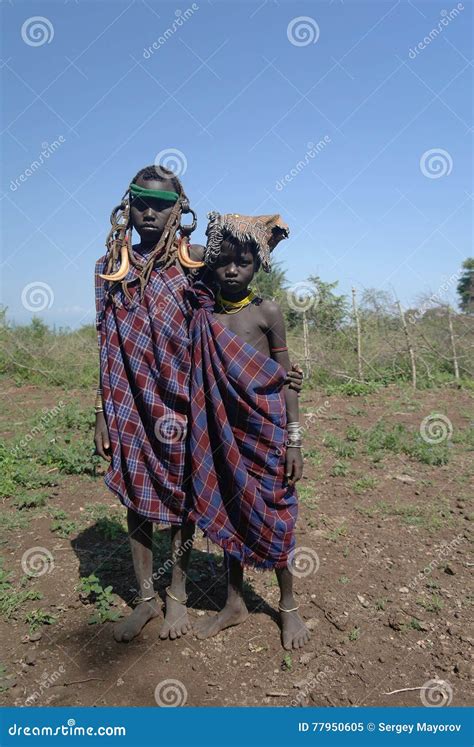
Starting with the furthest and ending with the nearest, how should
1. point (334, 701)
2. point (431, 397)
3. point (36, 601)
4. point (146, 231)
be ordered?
point (431, 397), point (36, 601), point (146, 231), point (334, 701)

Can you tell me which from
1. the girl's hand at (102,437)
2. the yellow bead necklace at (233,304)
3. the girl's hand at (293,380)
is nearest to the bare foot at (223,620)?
the girl's hand at (102,437)

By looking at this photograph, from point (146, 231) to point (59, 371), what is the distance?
23.3 ft

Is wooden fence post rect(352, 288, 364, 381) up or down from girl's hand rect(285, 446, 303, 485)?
up

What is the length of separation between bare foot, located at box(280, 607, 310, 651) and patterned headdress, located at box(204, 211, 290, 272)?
1617 millimetres

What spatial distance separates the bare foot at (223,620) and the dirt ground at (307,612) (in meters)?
0.04

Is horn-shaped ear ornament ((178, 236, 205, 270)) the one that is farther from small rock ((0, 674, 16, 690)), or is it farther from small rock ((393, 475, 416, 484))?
small rock ((393, 475, 416, 484))

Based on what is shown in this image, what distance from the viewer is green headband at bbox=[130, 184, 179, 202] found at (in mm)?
2418

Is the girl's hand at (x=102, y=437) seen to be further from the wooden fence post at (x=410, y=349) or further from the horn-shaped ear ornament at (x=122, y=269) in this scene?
the wooden fence post at (x=410, y=349)

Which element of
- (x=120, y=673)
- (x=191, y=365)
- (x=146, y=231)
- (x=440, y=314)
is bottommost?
(x=120, y=673)

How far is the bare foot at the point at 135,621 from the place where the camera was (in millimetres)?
2541

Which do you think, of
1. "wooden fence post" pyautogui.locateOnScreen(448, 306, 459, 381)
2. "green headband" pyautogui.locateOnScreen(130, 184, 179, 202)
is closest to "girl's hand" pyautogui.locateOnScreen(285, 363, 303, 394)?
"green headband" pyautogui.locateOnScreen(130, 184, 179, 202)

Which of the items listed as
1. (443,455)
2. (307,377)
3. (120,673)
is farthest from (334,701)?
(307,377)

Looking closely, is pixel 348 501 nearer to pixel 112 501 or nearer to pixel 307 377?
pixel 112 501

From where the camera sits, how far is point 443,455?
5.02 m
